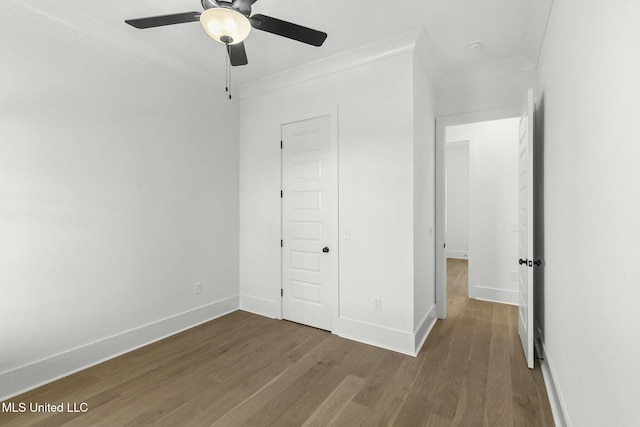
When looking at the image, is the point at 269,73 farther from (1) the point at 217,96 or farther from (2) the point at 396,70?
(2) the point at 396,70

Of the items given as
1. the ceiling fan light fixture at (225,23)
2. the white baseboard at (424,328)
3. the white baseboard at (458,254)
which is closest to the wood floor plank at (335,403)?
the white baseboard at (424,328)

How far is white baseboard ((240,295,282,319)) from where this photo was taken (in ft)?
12.1

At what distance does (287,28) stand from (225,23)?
404mm

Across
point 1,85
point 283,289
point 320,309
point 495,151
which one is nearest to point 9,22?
point 1,85

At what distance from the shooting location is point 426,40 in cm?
282

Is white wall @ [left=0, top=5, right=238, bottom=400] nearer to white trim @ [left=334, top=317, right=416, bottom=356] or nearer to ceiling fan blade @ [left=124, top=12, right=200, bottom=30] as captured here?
ceiling fan blade @ [left=124, top=12, right=200, bottom=30]

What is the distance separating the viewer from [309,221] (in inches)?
137

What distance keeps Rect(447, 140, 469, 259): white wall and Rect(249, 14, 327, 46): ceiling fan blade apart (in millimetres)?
7094

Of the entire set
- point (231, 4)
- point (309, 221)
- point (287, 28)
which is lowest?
point (309, 221)

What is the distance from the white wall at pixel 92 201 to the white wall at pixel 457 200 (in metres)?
6.58

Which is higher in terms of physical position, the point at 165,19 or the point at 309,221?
the point at 165,19

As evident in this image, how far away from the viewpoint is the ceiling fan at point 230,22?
1.67 m

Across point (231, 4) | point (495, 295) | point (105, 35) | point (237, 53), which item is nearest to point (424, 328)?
point (495, 295)

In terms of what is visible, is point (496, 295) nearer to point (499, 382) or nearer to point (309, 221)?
point (499, 382)
